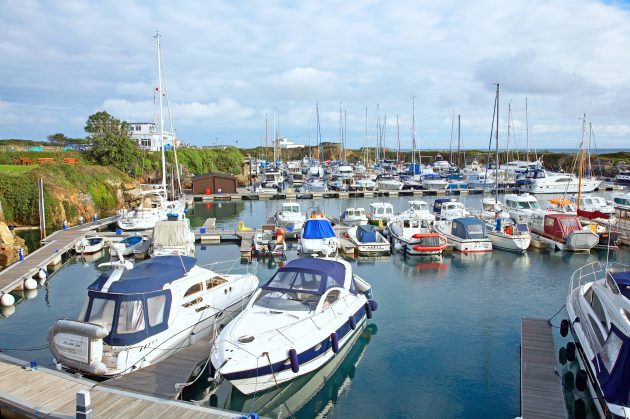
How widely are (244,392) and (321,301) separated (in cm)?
383

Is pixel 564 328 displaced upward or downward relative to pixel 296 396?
upward

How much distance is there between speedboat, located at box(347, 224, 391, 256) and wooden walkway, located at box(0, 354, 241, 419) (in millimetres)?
22523

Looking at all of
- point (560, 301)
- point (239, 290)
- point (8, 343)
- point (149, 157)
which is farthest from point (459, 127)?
point (8, 343)

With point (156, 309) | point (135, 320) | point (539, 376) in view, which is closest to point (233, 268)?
point (156, 309)

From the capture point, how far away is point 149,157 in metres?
76.3

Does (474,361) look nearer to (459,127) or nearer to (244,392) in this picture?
(244,392)

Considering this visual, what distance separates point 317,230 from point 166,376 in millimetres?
17803

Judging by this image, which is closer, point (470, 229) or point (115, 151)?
point (470, 229)

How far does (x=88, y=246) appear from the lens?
1304 inches

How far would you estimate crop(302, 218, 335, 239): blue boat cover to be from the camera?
30125 mm

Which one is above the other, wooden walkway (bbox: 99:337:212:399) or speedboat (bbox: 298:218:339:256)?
speedboat (bbox: 298:218:339:256)

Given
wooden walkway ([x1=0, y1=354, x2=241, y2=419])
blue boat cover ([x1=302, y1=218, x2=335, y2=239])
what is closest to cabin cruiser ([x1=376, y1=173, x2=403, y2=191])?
blue boat cover ([x1=302, y1=218, x2=335, y2=239])

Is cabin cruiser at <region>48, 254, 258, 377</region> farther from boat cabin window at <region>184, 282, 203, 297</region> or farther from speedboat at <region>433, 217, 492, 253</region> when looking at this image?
speedboat at <region>433, 217, 492, 253</region>

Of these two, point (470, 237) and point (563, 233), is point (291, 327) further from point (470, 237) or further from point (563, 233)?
point (563, 233)
